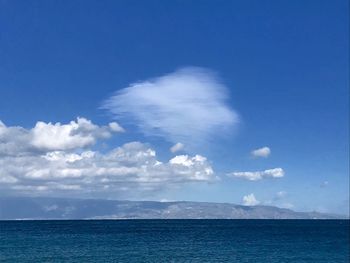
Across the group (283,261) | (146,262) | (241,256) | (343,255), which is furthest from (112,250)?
(343,255)

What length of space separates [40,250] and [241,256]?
44254 millimetres

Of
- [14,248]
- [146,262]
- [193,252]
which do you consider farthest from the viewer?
[14,248]

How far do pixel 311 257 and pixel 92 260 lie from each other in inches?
1695

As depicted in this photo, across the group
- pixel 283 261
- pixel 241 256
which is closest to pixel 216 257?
pixel 241 256

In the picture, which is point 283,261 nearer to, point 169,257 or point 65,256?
point 169,257

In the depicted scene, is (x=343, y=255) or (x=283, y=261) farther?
(x=343, y=255)

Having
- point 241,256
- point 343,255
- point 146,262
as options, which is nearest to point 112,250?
point 146,262

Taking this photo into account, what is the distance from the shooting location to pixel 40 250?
9719 cm

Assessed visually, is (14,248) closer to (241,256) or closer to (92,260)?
(92,260)

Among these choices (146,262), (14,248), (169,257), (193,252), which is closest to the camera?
(146,262)

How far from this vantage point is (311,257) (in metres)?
87.4

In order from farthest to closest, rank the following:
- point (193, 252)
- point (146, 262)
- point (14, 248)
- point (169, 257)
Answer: point (14, 248) → point (193, 252) → point (169, 257) → point (146, 262)

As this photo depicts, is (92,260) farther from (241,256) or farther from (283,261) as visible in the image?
(283,261)

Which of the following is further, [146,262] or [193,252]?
[193,252]
